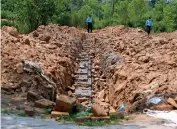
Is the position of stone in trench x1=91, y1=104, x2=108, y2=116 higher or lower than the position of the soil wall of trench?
lower

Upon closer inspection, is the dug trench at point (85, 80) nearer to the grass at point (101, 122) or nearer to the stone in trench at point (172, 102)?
the stone in trench at point (172, 102)

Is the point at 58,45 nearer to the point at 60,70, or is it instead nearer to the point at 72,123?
the point at 60,70

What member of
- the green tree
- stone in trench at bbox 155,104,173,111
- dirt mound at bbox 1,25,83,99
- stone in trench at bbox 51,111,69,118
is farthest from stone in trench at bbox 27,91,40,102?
the green tree

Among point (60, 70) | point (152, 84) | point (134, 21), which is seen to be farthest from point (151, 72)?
point (134, 21)

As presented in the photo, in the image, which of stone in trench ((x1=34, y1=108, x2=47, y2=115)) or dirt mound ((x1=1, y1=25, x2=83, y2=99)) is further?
dirt mound ((x1=1, y1=25, x2=83, y2=99))

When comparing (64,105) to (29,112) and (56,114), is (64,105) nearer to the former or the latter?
(56,114)

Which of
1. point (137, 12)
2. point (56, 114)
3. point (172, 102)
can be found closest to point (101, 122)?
point (56, 114)

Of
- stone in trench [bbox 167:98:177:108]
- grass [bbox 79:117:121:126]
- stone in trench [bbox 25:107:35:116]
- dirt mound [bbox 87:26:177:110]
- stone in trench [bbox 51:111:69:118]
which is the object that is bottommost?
grass [bbox 79:117:121:126]

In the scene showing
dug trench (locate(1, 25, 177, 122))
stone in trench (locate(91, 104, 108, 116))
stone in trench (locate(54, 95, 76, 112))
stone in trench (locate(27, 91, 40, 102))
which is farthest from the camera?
stone in trench (locate(27, 91, 40, 102))

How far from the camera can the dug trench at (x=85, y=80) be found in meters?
7.02

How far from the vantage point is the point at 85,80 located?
12969 mm

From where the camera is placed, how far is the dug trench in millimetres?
7016

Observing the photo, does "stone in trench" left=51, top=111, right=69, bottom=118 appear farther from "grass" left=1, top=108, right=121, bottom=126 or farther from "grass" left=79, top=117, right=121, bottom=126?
"grass" left=79, top=117, right=121, bottom=126

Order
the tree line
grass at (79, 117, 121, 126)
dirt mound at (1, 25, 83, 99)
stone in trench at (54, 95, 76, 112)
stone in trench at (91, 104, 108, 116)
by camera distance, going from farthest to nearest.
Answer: the tree line
dirt mound at (1, 25, 83, 99)
stone in trench at (54, 95, 76, 112)
stone in trench at (91, 104, 108, 116)
grass at (79, 117, 121, 126)
